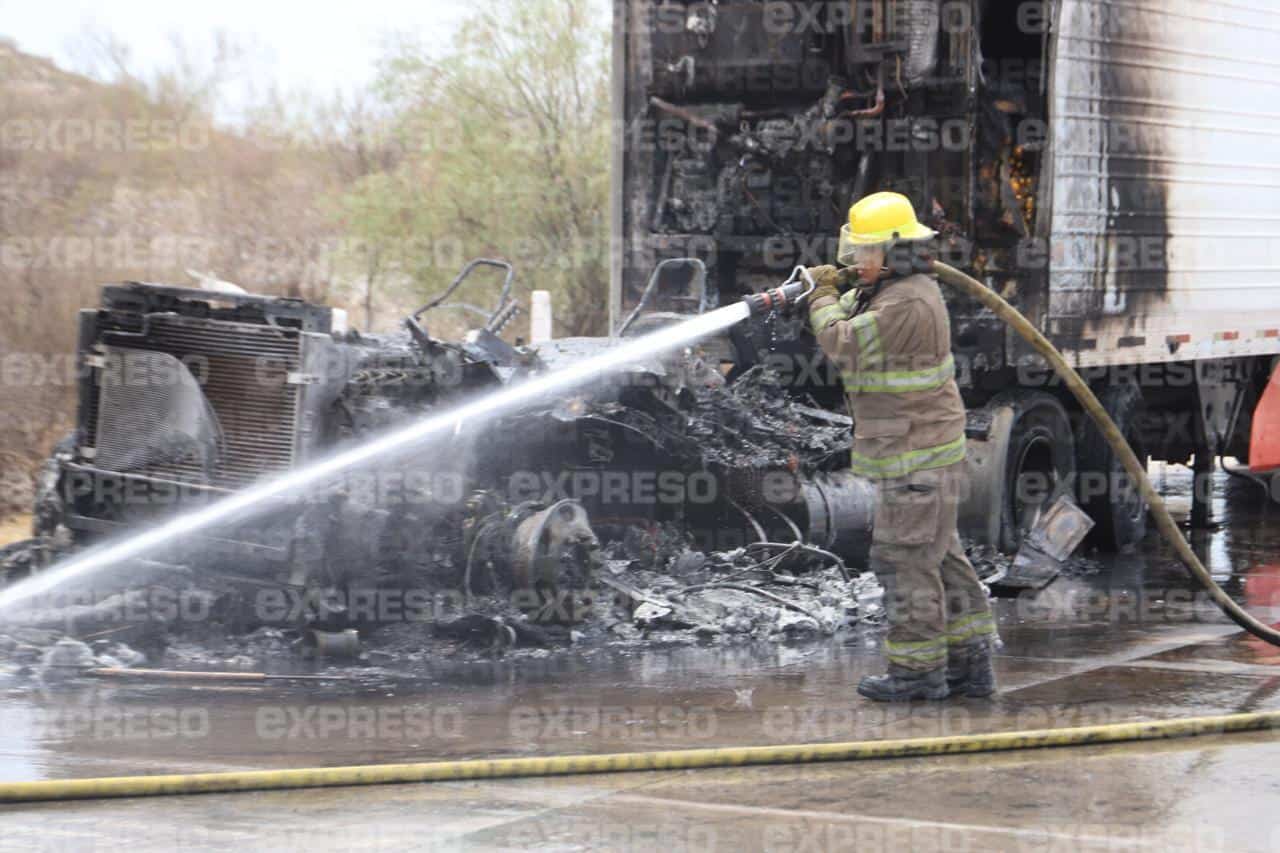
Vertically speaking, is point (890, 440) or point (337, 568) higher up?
point (890, 440)

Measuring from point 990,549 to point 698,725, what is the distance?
4.77 metres

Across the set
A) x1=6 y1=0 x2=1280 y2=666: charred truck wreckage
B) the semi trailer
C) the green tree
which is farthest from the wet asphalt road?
the green tree

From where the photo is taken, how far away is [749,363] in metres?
11.1

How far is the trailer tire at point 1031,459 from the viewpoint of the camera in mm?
10766

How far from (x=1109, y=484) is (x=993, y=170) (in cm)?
239

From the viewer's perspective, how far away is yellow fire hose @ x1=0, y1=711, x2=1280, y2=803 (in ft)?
16.0

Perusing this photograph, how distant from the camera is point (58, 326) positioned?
42.5ft

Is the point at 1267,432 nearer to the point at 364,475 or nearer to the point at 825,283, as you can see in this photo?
the point at 825,283

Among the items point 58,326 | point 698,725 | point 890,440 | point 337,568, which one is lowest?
point 698,725

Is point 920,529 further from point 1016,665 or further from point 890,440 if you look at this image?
point 1016,665

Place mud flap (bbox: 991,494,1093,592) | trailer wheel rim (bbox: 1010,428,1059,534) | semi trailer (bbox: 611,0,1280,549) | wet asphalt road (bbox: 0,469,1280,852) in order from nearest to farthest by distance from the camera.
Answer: wet asphalt road (bbox: 0,469,1280,852) → mud flap (bbox: 991,494,1093,592) → semi trailer (bbox: 611,0,1280,549) → trailer wheel rim (bbox: 1010,428,1059,534)

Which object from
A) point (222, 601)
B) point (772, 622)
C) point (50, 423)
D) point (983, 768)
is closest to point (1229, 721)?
point (983, 768)

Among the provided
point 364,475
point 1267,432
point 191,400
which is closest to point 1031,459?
point 1267,432

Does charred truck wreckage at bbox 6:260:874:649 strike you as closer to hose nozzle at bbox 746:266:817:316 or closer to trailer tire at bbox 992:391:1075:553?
hose nozzle at bbox 746:266:817:316
